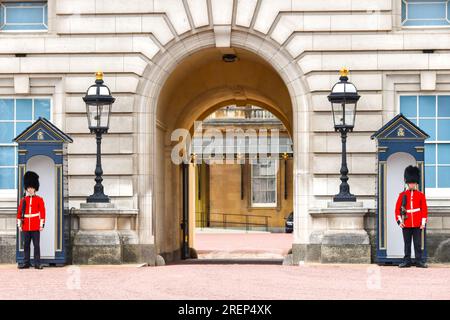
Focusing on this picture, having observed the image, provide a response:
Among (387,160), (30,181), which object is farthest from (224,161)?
(30,181)

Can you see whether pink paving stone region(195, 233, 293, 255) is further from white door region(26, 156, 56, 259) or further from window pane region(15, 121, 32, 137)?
white door region(26, 156, 56, 259)

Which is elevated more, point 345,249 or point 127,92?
point 127,92

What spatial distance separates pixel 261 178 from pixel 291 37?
2697cm

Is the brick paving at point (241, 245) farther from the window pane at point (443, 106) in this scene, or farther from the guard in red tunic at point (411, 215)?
the guard in red tunic at point (411, 215)

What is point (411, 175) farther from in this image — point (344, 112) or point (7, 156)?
point (7, 156)

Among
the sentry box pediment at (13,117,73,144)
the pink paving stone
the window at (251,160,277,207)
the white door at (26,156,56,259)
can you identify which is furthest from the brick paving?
the sentry box pediment at (13,117,73,144)

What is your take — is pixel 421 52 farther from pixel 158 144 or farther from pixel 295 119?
pixel 158 144

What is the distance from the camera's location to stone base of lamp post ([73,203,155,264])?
58.2 ft

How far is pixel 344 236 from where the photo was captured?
17625 mm

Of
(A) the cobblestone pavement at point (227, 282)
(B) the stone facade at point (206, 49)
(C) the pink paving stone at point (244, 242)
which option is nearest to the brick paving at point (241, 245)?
(C) the pink paving stone at point (244, 242)

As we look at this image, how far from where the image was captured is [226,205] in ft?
149

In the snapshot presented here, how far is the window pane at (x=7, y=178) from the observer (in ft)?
63.0

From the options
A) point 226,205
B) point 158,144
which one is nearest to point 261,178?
point 226,205

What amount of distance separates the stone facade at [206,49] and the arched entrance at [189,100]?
0.02 meters
